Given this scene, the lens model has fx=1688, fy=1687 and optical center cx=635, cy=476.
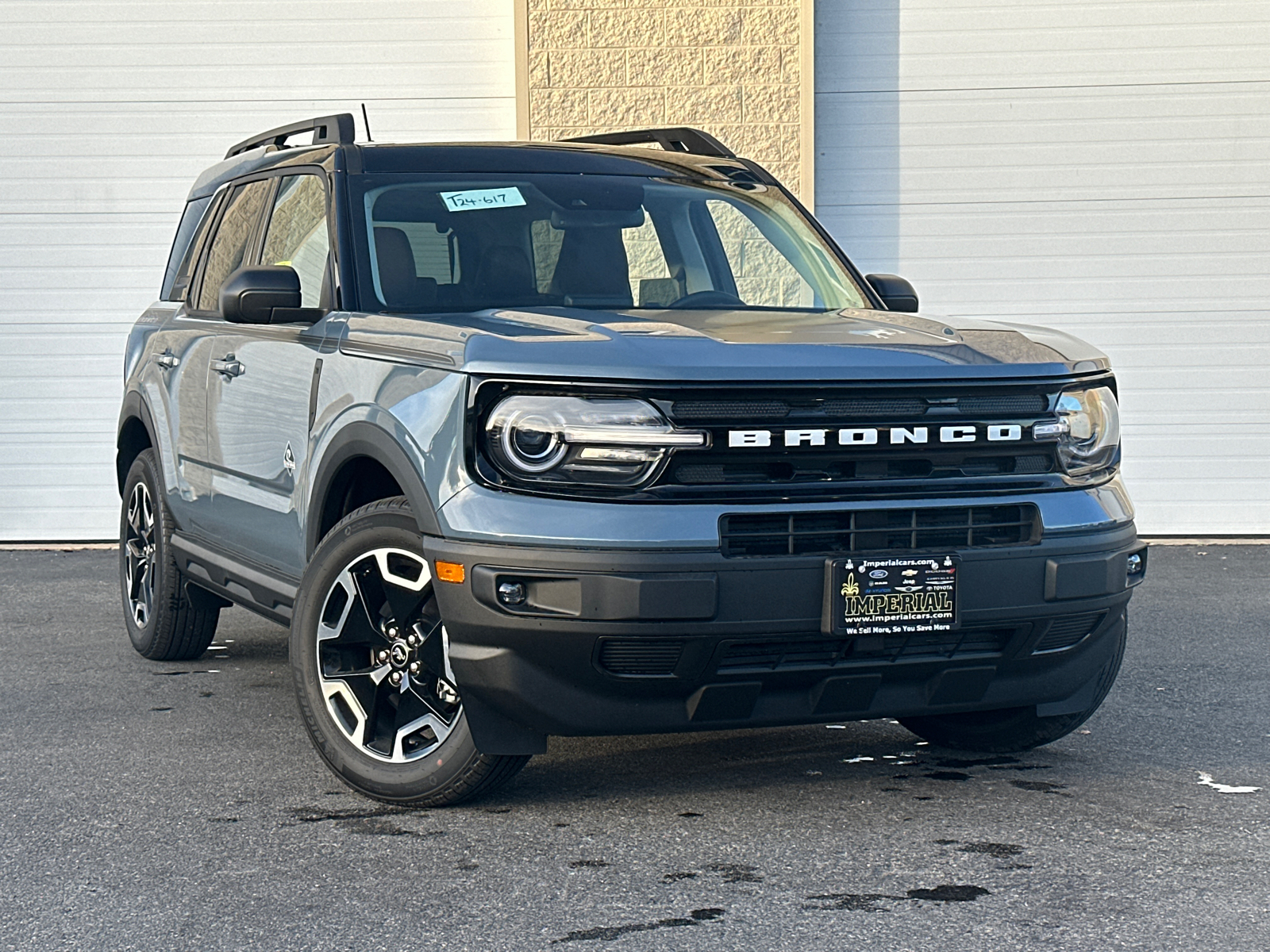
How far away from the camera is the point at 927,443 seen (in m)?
4.07

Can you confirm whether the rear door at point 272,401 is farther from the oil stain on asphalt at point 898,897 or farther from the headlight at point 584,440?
the oil stain on asphalt at point 898,897

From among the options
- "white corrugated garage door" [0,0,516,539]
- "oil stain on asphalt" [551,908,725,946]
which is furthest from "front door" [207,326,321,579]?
"white corrugated garage door" [0,0,516,539]

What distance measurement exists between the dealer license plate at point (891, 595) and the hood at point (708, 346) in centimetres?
45

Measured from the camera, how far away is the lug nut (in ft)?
12.6

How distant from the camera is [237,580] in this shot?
547 centimetres

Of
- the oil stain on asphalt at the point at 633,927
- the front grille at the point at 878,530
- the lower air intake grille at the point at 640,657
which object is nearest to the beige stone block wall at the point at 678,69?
the front grille at the point at 878,530

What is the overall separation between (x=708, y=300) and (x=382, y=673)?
1.63 m

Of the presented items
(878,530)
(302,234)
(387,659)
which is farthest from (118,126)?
(878,530)

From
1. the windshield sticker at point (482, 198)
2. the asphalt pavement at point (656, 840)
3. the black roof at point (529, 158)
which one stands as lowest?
the asphalt pavement at point (656, 840)

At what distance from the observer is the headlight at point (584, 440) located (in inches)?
152

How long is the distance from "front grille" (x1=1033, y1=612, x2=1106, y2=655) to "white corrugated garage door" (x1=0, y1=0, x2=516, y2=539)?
7.39 metres

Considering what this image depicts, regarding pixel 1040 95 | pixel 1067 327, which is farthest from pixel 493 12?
pixel 1067 327

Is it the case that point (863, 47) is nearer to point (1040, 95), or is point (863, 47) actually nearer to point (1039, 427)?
point (1040, 95)

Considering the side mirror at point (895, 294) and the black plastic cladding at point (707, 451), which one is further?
the side mirror at point (895, 294)
